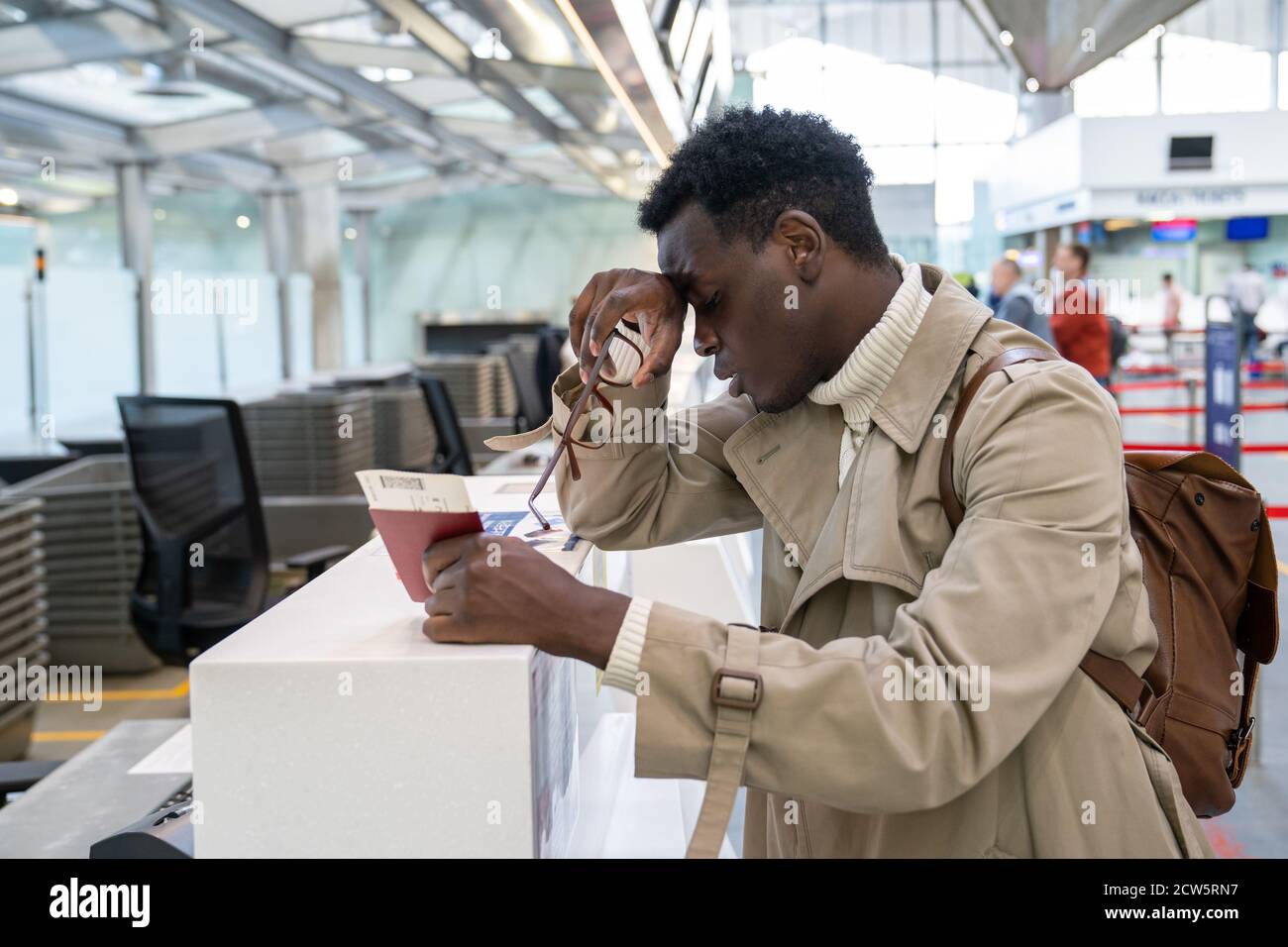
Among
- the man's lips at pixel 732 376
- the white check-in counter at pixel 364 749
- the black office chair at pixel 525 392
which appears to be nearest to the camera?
the white check-in counter at pixel 364 749

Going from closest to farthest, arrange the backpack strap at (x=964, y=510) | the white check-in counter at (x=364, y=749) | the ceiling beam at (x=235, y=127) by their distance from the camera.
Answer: the white check-in counter at (x=364, y=749), the backpack strap at (x=964, y=510), the ceiling beam at (x=235, y=127)

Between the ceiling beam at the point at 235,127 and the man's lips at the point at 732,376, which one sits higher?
the ceiling beam at the point at 235,127

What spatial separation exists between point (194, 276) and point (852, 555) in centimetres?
1255

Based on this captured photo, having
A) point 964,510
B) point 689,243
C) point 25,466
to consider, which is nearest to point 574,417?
point 689,243

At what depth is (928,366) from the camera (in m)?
1.34

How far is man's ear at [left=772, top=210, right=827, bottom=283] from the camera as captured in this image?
133 cm

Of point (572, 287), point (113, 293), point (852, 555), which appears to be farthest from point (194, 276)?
point (852, 555)

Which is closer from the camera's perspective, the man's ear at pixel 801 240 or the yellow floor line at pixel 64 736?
the man's ear at pixel 801 240

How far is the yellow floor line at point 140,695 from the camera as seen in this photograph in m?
5.46

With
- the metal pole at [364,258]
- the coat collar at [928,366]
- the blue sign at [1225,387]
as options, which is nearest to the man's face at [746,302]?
the coat collar at [928,366]

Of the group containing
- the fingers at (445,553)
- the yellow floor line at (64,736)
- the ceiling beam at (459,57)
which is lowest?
the yellow floor line at (64,736)

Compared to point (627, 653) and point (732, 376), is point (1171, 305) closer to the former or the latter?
point (732, 376)

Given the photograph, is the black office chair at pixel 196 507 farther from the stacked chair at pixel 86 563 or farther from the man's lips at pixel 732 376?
the man's lips at pixel 732 376
